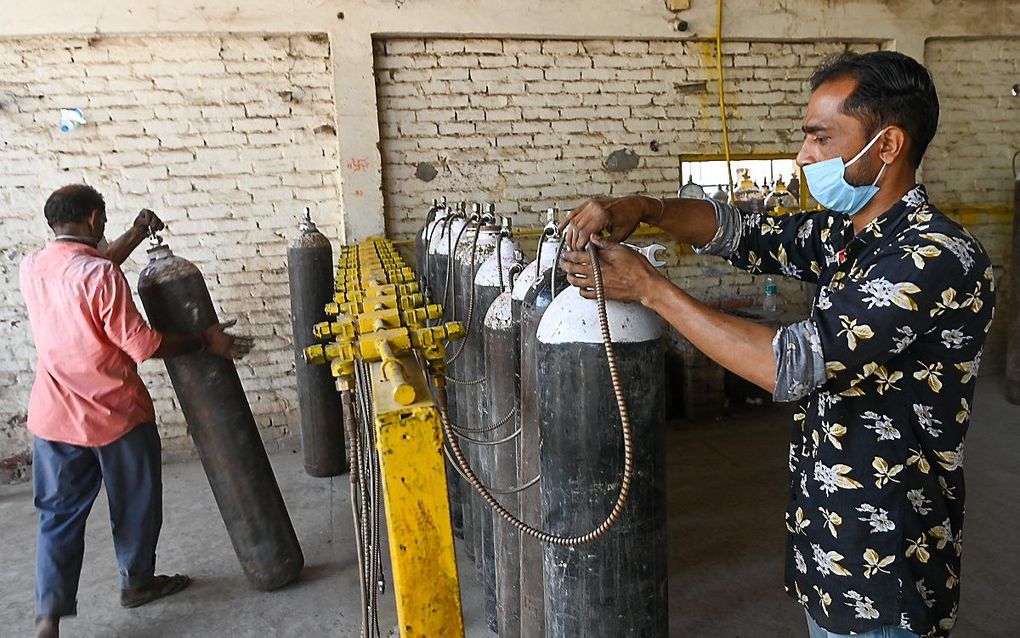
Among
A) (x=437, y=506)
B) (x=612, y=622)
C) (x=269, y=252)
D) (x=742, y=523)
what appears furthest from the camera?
(x=269, y=252)

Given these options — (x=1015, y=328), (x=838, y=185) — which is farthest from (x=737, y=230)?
(x=1015, y=328)

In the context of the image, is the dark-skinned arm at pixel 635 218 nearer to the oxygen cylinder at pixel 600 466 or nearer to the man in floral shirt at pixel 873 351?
the man in floral shirt at pixel 873 351

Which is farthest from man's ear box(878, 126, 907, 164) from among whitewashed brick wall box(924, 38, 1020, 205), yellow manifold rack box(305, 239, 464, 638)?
whitewashed brick wall box(924, 38, 1020, 205)

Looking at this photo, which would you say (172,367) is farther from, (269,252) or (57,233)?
(269,252)

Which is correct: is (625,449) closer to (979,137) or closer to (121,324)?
Result: (121,324)

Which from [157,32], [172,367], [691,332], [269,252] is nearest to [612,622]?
[691,332]

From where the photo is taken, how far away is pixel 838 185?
51.2 inches

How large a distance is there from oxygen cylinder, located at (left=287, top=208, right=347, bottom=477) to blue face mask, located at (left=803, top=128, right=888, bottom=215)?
2.88m

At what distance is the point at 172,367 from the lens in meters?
2.66

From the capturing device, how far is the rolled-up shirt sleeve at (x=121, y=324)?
2422 mm

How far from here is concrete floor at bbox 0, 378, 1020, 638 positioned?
2.61 m

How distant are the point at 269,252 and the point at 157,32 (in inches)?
56.5

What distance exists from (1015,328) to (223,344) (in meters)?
5.53

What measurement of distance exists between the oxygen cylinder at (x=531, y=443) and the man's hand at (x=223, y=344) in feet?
4.60
